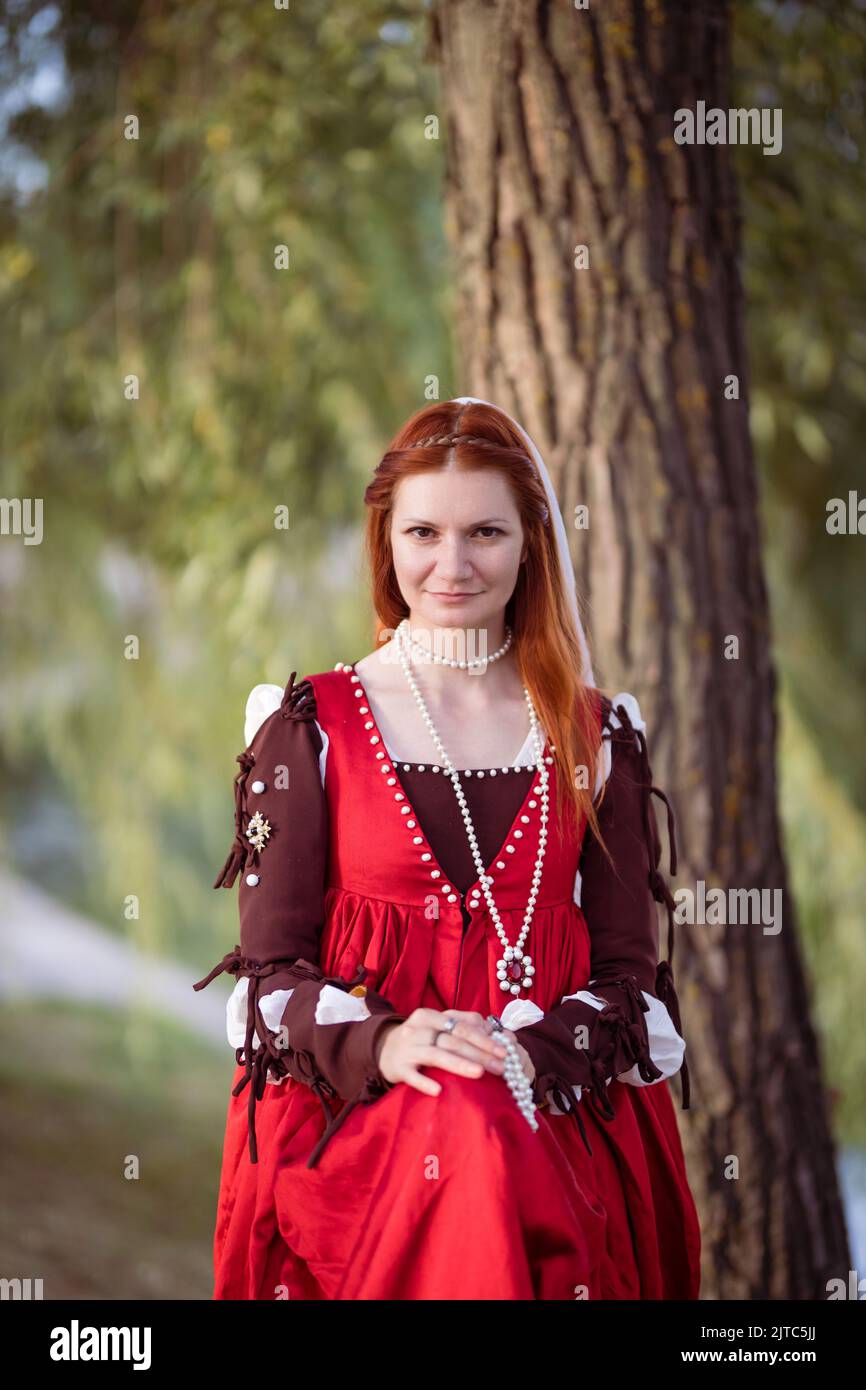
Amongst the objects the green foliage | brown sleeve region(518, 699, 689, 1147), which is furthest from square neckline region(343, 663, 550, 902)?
the green foliage

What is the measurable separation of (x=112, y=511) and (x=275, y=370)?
2.20ft

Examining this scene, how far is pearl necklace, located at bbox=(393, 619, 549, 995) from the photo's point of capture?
150 cm

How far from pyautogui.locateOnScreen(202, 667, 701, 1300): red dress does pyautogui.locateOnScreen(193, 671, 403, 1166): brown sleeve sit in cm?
1

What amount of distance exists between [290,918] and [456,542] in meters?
0.47

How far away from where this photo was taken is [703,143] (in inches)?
82.7

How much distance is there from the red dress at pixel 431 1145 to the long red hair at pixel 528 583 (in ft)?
0.16

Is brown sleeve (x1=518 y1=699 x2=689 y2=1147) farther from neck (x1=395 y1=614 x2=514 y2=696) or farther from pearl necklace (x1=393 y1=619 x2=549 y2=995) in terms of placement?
neck (x1=395 y1=614 x2=514 y2=696)

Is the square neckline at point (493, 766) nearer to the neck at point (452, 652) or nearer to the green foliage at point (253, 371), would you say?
the neck at point (452, 652)

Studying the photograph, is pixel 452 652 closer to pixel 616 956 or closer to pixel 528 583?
pixel 528 583

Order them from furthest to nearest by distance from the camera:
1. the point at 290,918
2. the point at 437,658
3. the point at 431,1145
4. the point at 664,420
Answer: the point at 664,420, the point at 437,658, the point at 290,918, the point at 431,1145

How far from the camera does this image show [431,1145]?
4.24 ft

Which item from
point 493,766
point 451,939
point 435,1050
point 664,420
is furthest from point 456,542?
point 664,420

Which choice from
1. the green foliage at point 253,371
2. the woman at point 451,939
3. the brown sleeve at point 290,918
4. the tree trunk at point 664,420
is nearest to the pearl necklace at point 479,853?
Result: the woman at point 451,939

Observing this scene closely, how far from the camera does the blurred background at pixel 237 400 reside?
277cm
